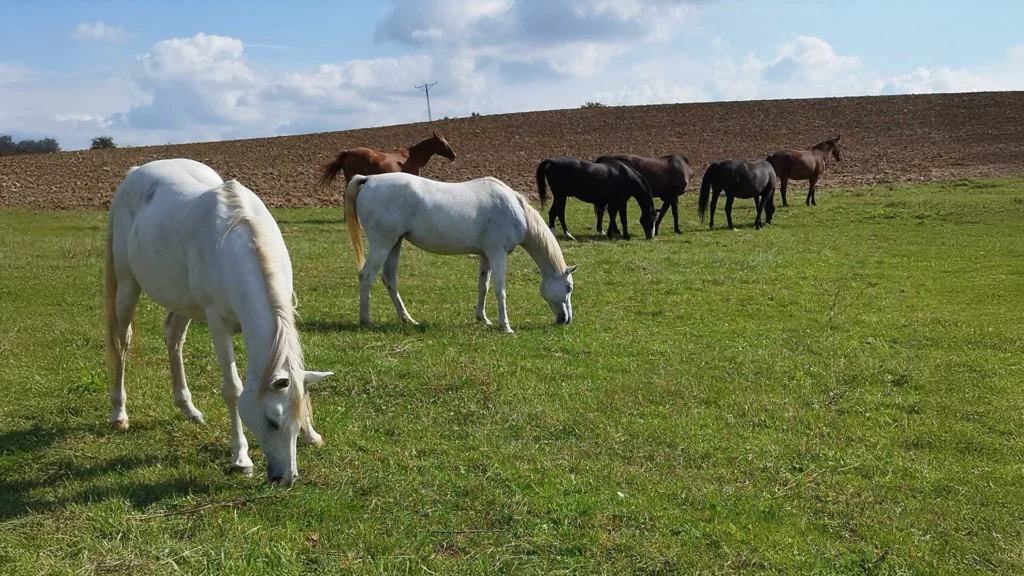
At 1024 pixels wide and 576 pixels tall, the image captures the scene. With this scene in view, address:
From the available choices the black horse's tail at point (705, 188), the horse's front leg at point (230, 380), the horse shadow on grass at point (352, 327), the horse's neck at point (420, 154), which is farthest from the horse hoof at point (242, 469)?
the horse's neck at point (420, 154)

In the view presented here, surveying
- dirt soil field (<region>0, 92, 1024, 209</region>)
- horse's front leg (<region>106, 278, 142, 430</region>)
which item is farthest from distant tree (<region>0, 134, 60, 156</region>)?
horse's front leg (<region>106, 278, 142, 430</region>)

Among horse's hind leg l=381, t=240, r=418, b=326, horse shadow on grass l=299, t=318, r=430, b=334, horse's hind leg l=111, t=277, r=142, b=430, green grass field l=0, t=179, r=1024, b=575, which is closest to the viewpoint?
green grass field l=0, t=179, r=1024, b=575

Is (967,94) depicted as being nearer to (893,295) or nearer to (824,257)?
(824,257)

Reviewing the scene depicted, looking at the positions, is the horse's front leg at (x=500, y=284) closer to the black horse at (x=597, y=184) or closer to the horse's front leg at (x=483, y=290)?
the horse's front leg at (x=483, y=290)

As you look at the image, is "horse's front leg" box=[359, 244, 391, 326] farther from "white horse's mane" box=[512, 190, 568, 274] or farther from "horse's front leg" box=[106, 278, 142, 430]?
"horse's front leg" box=[106, 278, 142, 430]

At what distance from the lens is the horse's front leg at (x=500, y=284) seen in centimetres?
853

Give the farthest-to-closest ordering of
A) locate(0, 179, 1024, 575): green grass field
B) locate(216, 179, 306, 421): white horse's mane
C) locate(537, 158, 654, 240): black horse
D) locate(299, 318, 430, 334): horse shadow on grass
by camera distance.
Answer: locate(537, 158, 654, 240): black horse < locate(299, 318, 430, 334): horse shadow on grass < locate(216, 179, 306, 421): white horse's mane < locate(0, 179, 1024, 575): green grass field

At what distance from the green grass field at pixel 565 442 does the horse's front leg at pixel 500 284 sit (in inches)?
9.1

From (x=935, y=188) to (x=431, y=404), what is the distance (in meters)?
22.5

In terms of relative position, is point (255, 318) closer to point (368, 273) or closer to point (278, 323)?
point (278, 323)

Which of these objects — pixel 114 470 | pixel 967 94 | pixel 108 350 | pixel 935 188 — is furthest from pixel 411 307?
pixel 967 94

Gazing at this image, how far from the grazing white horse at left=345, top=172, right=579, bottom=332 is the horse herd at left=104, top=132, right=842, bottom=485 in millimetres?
13

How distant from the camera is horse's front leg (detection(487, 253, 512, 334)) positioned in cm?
853

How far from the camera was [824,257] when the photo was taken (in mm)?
13234
